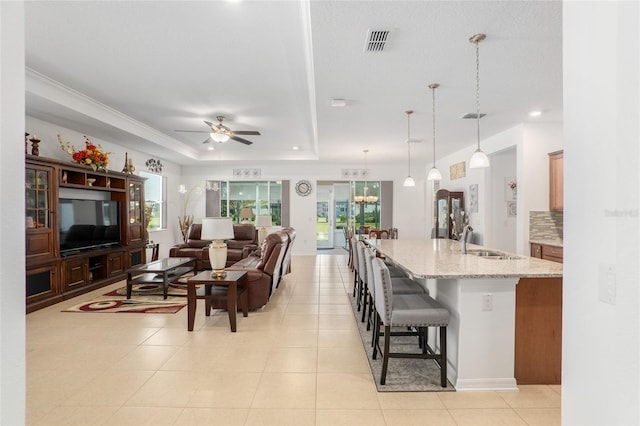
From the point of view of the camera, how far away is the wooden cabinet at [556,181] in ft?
15.8

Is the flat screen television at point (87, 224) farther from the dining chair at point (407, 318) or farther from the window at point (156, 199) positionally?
the dining chair at point (407, 318)

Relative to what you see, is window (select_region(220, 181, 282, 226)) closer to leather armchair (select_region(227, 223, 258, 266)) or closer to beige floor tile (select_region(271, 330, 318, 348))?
leather armchair (select_region(227, 223, 258, 266))

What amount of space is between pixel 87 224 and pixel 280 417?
5.19 metres

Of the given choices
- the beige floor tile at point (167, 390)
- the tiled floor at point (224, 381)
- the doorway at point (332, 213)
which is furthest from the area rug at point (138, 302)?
the doorway at point (332, 213)

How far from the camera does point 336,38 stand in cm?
272

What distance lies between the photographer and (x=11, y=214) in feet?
3.05

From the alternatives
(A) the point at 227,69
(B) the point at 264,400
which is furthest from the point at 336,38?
(B) the point at 264,400

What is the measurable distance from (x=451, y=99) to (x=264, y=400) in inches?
158

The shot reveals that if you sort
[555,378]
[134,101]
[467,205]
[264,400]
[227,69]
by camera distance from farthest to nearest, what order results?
[467,205], [134,101], [227,69], [555,378], [264,400]

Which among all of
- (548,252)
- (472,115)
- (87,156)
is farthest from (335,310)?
(87,156)

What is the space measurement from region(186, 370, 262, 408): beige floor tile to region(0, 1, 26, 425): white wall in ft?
5.04

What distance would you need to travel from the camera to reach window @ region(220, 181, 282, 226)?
32.9ft

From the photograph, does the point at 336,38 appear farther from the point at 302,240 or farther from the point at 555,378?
the point at 302,240

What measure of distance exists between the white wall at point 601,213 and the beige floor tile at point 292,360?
1.97 meters
